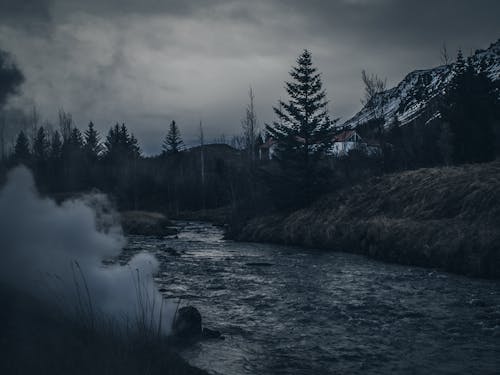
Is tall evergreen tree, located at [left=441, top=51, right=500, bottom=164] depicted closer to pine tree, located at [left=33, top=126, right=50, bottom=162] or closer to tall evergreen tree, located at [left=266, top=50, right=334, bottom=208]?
tall evergreen tree, located at [left=266, top=50, right=334, bottom=208]

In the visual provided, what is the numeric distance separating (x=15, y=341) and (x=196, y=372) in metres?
2.47

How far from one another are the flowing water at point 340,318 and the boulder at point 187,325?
1.07 feet

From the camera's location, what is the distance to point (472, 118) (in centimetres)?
2914

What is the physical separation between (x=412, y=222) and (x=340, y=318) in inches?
470

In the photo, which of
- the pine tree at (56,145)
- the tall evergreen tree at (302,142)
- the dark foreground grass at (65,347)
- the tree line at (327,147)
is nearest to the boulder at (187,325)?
the dark foreground grass at (65,347)

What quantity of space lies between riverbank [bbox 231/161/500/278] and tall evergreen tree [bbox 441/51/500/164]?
5493 mm

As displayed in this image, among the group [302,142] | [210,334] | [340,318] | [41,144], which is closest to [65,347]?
[210,334]

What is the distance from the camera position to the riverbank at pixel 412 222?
1553cm

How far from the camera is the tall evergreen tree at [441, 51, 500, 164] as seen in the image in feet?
94.6

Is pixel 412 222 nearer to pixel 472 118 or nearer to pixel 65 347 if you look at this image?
pixel 472 118

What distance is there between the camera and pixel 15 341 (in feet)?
16.8

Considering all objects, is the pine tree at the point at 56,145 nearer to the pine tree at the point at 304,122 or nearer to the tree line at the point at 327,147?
the tree line at the point at 327,147

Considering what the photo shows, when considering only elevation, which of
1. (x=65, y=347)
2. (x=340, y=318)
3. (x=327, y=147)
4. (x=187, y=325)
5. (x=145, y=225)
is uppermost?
(x=327, y=147)

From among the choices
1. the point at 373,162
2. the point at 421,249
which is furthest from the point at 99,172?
the point at 421,249
